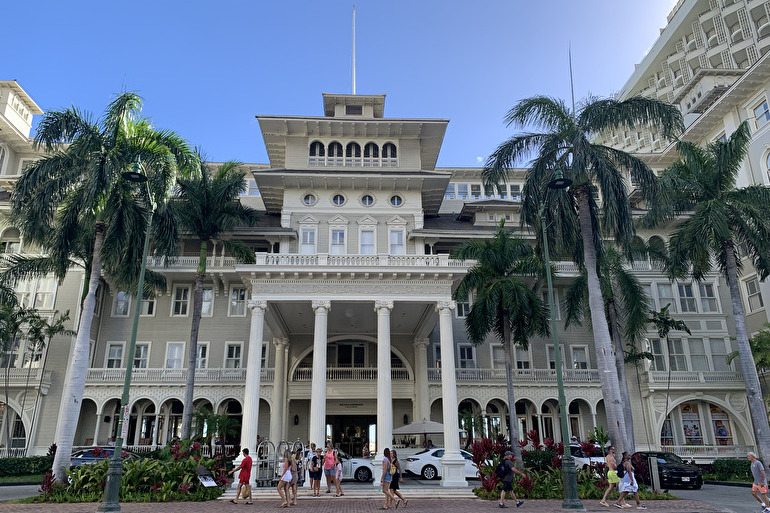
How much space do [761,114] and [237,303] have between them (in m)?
38.7

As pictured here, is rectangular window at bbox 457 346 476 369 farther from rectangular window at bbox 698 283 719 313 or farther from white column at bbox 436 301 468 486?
rectangular window at bbox 698 283 719 313

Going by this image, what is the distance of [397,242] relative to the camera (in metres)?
35.0

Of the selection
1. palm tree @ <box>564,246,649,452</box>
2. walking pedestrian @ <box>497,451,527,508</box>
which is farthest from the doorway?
walking pedestrian @ <box>497,451,527,508</box>

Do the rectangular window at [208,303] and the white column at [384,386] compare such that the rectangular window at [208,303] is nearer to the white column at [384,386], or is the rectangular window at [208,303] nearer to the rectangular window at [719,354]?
the white column at [384,386]

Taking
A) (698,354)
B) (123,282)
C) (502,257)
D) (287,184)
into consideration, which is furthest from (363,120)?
(698,354)

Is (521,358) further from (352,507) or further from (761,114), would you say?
(761,114)

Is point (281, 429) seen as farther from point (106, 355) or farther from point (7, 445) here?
point (7, 445)

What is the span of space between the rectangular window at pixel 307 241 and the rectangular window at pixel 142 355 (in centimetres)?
1194

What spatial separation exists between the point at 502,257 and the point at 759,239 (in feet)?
40.8

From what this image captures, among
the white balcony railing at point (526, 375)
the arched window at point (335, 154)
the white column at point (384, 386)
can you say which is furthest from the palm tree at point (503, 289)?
the arched window at point (335, 154)

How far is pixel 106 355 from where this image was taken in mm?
34281

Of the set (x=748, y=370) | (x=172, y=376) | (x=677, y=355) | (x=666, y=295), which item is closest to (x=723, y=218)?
(x=748, y=370)

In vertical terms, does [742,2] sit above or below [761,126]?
above

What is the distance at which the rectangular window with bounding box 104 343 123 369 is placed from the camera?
34.3 metres
